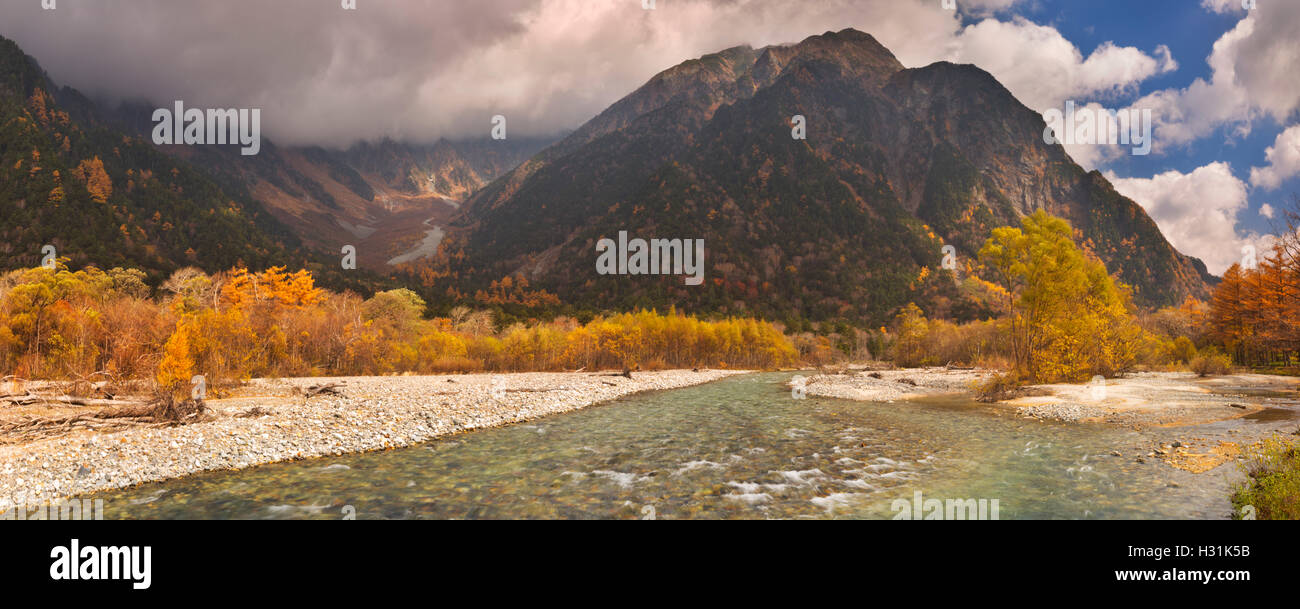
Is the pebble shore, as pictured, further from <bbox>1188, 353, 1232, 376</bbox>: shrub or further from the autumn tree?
<bbox>1188, 353, 1232, 376</bbox>: shrub

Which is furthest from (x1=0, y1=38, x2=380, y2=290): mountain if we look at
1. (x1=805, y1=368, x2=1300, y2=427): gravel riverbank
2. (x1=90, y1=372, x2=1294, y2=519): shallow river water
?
(x1=805, y1=368, x2=1300, y2=427): gravel riverbank

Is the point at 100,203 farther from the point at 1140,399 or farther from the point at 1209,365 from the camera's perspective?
the point at 1209,365

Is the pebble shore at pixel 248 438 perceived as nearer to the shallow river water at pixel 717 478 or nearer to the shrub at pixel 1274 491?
the shallow river water at pixel 717 478

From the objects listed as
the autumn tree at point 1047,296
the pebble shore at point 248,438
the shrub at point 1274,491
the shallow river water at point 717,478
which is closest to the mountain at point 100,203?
the pebble shore at point 248,438

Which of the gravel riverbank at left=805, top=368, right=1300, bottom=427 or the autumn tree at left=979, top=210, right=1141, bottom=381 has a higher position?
the autumn tree at left=979, top=210, right=1141, bottom=381

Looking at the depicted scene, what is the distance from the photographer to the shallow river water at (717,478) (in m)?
11.3

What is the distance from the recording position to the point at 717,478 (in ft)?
47.3

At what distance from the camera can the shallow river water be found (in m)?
11.3

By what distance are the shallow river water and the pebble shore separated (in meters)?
1.07
